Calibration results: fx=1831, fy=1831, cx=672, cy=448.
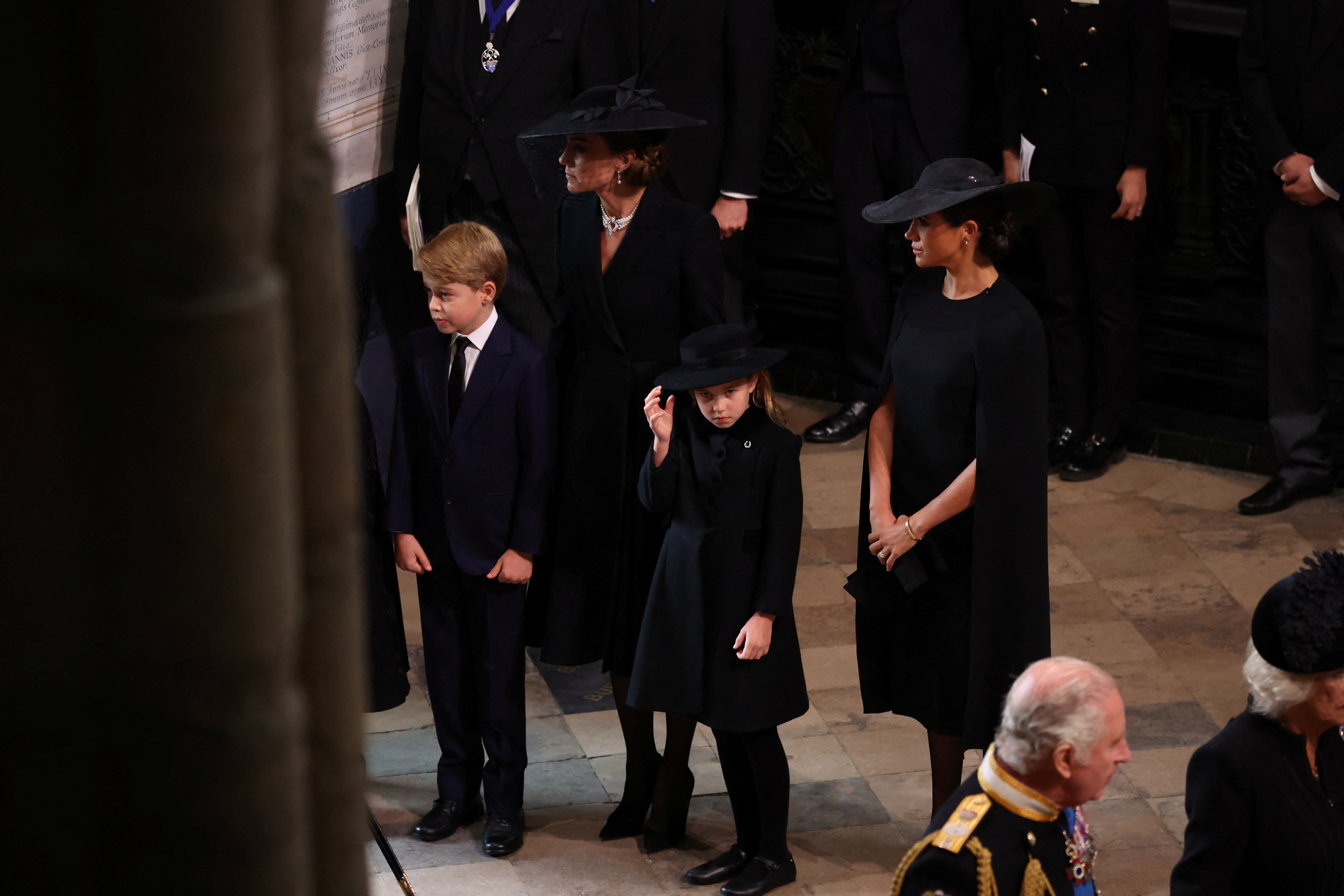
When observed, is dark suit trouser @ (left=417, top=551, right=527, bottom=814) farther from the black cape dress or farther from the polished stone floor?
the black cape dress

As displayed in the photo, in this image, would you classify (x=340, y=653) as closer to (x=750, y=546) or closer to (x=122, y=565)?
(x=122, y=565)

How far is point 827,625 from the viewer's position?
6082 mm

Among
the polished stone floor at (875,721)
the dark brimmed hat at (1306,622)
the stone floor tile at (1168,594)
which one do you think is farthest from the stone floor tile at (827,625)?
the dark brimmed hat at (1306,622)

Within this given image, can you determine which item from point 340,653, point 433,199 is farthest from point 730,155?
point 340,653

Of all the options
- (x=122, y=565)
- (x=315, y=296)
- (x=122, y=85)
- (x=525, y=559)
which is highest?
(x=122, y=85)

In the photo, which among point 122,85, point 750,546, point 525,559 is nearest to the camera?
point 122,85

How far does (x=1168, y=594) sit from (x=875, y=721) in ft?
4.31

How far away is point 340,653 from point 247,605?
0.11m

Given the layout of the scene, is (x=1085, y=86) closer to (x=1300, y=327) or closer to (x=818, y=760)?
(x=1300, y=327)

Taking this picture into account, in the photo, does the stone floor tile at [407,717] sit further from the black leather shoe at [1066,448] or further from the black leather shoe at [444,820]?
the black leather shoe at [1066,448]

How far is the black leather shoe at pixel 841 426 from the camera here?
7.39 metres

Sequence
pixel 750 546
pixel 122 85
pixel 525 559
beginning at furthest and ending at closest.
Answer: pixel 525 559 < pixel 750 546 < pixel 122 85

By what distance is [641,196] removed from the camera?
4.68 metres

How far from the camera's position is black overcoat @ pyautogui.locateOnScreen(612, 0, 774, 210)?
21.0 ft
